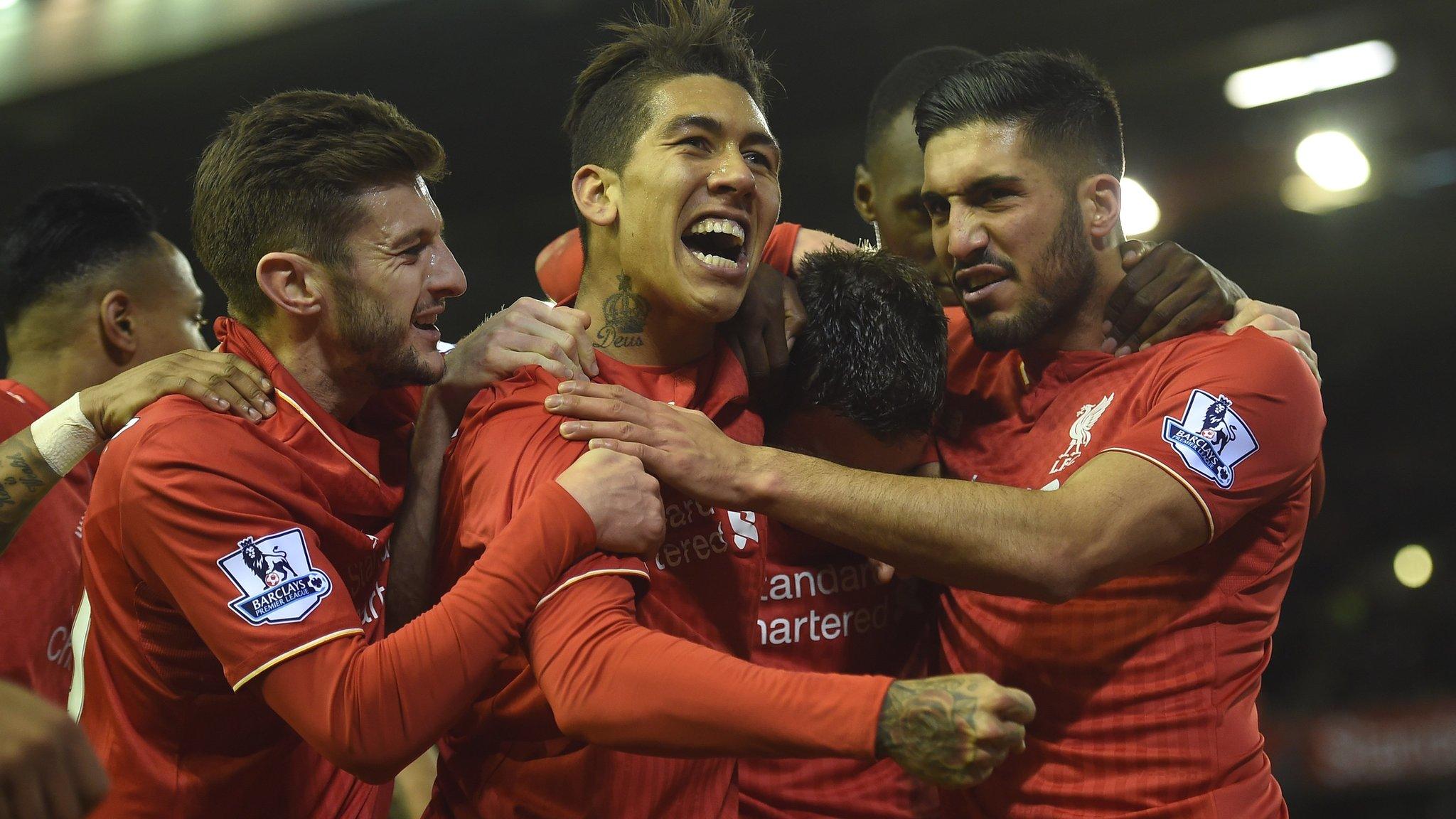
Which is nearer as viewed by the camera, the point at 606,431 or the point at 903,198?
the point at 606,431

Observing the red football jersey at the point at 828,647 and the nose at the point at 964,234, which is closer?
the red football jersey at the point at 828,647

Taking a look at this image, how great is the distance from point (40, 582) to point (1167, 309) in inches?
108

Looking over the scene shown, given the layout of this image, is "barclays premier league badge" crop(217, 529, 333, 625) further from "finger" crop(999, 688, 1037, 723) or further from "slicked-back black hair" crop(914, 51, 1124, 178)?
"slicked-back black hair" crop(914, 51, 1124, 178)

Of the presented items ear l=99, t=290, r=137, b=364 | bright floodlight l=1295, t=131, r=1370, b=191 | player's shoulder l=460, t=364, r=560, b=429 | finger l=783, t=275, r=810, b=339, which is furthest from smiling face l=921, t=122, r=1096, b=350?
bright floodlight l=1295, t=131, r=1370, b=191

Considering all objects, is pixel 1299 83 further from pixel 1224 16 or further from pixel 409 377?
pixel 409 377

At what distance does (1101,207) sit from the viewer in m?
2.79

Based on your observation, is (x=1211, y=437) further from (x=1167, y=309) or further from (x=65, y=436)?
(x=65, y=436)

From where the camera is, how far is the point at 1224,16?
23.8 ft

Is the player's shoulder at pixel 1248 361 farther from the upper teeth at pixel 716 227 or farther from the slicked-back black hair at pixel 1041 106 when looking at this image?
the upper teeth at pixel 716 227

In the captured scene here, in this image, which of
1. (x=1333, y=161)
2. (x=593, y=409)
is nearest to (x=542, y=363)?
(x=593, y=409)

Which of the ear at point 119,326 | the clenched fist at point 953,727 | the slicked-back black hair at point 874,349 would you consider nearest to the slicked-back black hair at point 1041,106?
the slicked-back black hair at point 874,349

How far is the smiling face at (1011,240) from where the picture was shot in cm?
269

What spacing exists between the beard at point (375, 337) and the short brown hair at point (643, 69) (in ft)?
1.77

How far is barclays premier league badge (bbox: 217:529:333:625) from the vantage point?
187cm
